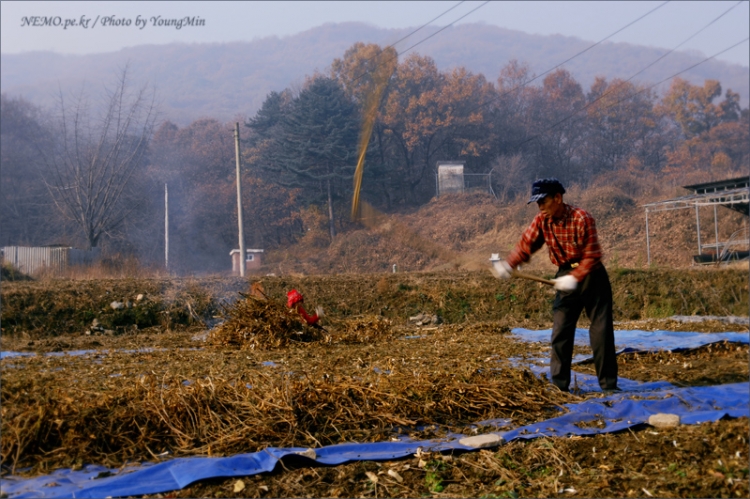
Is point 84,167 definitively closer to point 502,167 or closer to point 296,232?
point 296,232

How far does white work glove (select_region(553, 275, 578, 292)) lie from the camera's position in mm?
5180

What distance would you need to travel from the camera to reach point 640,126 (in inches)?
1645

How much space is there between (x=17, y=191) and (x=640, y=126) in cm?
3716

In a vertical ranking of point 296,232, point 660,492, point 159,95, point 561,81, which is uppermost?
point 561,81

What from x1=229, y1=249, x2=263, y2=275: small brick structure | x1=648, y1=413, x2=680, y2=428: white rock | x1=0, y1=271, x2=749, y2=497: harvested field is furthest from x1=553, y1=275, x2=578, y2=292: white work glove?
x1=229, y1=249, x2=263, y2=275: small brick structure

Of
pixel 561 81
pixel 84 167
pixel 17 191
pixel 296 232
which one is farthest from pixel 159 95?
pixel 561 81

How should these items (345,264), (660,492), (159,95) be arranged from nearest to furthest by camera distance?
(660,492)
(159,95)
(345,264)

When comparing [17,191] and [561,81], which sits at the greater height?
[561,81]

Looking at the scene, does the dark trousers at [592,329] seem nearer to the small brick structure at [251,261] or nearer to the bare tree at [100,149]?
the bare tree at [100,149]

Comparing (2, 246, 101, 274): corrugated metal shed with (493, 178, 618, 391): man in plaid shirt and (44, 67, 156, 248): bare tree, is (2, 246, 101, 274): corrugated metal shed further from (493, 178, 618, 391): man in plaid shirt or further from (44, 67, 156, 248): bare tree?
(493, 178, 618, 391): man in plaid shirt

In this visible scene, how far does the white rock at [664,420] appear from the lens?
A: 408 centimetres

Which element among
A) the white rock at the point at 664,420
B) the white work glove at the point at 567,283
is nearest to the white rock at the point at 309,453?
the white rock at the point at 664,420

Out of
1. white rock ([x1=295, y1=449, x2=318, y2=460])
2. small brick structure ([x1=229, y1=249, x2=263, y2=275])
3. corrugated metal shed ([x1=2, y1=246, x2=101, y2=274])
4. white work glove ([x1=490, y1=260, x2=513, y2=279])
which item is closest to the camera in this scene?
white rock ([x1=295, y1=449, x2=318, y2=460])

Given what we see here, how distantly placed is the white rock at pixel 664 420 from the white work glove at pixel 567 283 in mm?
1256
